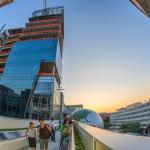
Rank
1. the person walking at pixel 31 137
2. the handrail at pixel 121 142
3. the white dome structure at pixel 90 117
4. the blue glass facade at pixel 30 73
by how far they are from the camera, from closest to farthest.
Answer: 1. the handrail at pixel 121 142
2. the person walking at pixel 31 137
3. the white dome structure at pixel 90 117
4. the blue glass facade at pixel 30 73

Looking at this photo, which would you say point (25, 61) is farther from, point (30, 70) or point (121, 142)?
point (121, 142)

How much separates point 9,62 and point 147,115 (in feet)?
210

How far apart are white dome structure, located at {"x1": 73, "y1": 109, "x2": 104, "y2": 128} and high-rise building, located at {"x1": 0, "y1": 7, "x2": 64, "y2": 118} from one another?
343 inches

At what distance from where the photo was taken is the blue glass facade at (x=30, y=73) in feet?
298

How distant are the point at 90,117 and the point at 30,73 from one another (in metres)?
24.0

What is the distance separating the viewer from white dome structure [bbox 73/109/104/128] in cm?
7517

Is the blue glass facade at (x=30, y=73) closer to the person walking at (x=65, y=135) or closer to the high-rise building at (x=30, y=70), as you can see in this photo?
the high-rise building at (x=30, y=70)

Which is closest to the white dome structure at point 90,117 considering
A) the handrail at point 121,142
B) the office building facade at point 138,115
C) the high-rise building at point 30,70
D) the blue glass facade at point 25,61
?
the high-rise building at point 30,70

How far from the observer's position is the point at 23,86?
9181 centimetres

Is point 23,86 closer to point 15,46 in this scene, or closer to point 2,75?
point 2,75

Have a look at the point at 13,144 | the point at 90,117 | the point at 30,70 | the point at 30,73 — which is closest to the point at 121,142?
the point at 13,144

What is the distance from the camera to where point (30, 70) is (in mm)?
95938

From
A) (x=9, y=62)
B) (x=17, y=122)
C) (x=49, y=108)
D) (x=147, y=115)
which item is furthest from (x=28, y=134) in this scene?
(x=147, y=115)

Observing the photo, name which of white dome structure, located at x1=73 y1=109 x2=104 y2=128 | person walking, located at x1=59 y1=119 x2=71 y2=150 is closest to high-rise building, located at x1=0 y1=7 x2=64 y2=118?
white dome structure, located at x1=73 y1=109 x2=104 y2=128
